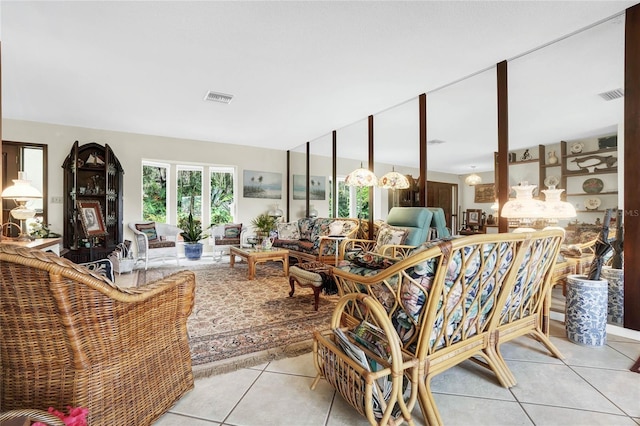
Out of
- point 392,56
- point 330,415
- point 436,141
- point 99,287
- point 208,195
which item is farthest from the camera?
point 208,195

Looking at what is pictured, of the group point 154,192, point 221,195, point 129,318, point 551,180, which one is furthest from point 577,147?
point 154,192

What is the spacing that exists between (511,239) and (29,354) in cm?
212

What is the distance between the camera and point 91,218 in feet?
15.1

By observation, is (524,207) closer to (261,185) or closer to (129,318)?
(129,318)

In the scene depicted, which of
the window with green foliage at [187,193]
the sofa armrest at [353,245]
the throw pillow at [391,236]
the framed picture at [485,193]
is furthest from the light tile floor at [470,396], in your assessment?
the framed picture at [485,193]

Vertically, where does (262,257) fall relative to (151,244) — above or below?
below

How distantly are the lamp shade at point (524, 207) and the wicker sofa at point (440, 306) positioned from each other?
81 centimetres

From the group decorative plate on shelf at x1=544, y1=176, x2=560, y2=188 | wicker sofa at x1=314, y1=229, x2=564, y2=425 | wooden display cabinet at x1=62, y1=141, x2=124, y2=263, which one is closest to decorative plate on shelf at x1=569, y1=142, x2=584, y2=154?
decorative plate on shelf at x1=544, y1=176, x2=560, y2=188

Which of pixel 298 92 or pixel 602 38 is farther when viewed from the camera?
pixel 298 92

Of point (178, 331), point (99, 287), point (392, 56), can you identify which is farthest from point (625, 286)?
point (99, 287)

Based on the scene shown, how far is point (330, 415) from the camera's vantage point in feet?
4.75

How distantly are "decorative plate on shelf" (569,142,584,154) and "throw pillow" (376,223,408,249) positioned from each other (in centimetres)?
456

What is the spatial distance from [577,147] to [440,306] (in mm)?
6403

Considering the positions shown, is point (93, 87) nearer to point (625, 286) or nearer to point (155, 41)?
point (155, 41)
